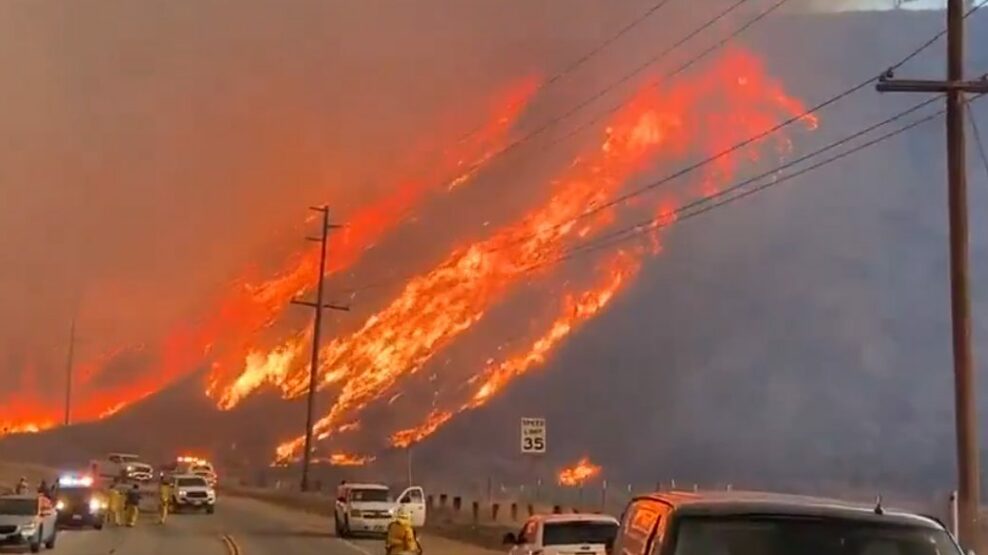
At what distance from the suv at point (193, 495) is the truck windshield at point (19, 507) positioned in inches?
943

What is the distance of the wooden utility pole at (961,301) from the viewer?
72.2 ft

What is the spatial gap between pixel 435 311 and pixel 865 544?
12243cm

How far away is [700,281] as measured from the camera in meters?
119

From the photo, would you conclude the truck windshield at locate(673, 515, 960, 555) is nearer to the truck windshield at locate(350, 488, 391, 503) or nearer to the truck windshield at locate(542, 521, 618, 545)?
the truck windshield at locate(542, 521, 618, 545)

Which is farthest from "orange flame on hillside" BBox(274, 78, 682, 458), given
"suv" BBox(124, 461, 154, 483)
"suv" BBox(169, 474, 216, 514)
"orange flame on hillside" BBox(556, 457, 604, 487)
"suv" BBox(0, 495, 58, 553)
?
"suv" BBox(0, 495, 58, 553)

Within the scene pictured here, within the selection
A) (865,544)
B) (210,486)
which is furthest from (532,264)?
(865,544)

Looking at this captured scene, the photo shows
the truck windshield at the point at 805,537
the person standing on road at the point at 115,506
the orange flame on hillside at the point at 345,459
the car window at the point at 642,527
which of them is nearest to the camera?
the truck windshield at the point at 805,537

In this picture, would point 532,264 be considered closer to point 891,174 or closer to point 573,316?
point 573,316

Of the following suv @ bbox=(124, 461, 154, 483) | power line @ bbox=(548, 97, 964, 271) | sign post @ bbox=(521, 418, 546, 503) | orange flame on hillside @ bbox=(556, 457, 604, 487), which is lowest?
sign post @ bbox=(521, 418, 546, 503)

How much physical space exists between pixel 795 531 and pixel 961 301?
15627 mm

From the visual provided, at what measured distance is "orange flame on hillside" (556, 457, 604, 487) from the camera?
90100mm

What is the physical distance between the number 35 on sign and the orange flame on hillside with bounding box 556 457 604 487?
55.4 m

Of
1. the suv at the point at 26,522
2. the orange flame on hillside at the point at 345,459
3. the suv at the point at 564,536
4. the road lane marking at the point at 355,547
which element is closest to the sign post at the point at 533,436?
the road lane marking at the point at 355,547

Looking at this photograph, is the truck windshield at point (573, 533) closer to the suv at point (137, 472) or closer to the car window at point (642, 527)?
the car window at point (642, 527)
